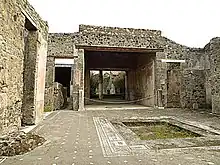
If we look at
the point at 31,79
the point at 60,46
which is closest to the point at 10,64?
the point at 31,79

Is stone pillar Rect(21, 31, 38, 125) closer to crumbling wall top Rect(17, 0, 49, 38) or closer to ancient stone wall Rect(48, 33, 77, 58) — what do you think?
crumbling wall top Rect(17, 0, 49, 38)

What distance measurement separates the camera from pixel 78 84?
11.0 metres

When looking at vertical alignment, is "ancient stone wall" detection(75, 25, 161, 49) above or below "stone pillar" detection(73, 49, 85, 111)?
above

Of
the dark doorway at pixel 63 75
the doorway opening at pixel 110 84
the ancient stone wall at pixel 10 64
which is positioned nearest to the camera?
the ancient stone wall at pixel 10 64

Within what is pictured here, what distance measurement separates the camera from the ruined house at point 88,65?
430cm

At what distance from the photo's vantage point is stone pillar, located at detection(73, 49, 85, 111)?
10.7m

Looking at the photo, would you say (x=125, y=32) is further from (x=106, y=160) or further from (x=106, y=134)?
(x=106, y=160)

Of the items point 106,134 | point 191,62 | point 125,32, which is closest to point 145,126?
point 106,134

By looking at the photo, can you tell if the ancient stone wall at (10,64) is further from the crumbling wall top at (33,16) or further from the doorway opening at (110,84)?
the doorway opening at (110,84)

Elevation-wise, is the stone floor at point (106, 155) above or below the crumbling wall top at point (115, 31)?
below

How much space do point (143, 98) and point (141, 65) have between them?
2864 millimetres

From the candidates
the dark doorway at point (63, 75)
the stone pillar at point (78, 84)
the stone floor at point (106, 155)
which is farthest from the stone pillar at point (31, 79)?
the dark doorway at point (63, 75)

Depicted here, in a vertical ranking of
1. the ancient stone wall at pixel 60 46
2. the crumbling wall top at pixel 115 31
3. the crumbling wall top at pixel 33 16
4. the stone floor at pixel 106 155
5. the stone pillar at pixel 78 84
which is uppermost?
the crumbling wall top at pixel 115 31

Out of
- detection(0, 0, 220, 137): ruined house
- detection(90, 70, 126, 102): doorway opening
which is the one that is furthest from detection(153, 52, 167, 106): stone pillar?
detection(90, 70, 126, 102): doorway opening
